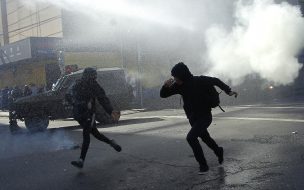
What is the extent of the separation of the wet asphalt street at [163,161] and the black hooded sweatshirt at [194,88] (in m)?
0.96

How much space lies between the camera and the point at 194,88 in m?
6.80

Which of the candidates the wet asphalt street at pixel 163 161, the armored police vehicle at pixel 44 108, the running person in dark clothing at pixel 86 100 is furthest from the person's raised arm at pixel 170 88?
the armored police vehicle at pixel 44 108

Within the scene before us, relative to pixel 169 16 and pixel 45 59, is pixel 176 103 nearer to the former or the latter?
pixel 169 16

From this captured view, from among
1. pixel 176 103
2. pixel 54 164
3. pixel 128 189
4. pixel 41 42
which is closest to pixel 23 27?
pixel 41 42

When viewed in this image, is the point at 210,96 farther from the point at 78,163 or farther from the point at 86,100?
the point at 78,163

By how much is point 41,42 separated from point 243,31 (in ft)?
53.3

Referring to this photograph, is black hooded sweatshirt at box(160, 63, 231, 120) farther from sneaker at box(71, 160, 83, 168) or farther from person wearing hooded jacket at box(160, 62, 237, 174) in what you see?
sneaker at box(71, 160, 83, 168)

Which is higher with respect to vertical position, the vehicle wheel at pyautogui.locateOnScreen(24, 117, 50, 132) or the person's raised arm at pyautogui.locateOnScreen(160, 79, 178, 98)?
the person's raised arm at pyautogui.locateOnScreen(160, 79, 178, 98)

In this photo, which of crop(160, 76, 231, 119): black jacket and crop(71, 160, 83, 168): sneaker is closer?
crop(160, 76, 231, 119): black jacket

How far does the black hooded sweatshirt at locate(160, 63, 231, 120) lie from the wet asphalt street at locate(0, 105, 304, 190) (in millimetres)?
963

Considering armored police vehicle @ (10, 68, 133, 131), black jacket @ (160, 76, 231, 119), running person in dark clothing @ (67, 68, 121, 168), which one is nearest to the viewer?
black jacket @ (160, 76, 231, 119)

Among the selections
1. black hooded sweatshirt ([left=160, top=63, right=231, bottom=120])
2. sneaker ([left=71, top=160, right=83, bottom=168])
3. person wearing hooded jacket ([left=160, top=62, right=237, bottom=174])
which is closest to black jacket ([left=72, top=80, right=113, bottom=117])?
sneaker ([left=71, top=160, right=83, bottom=168])

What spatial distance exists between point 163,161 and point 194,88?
1748mm

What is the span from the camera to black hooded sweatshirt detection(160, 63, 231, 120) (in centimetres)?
680
